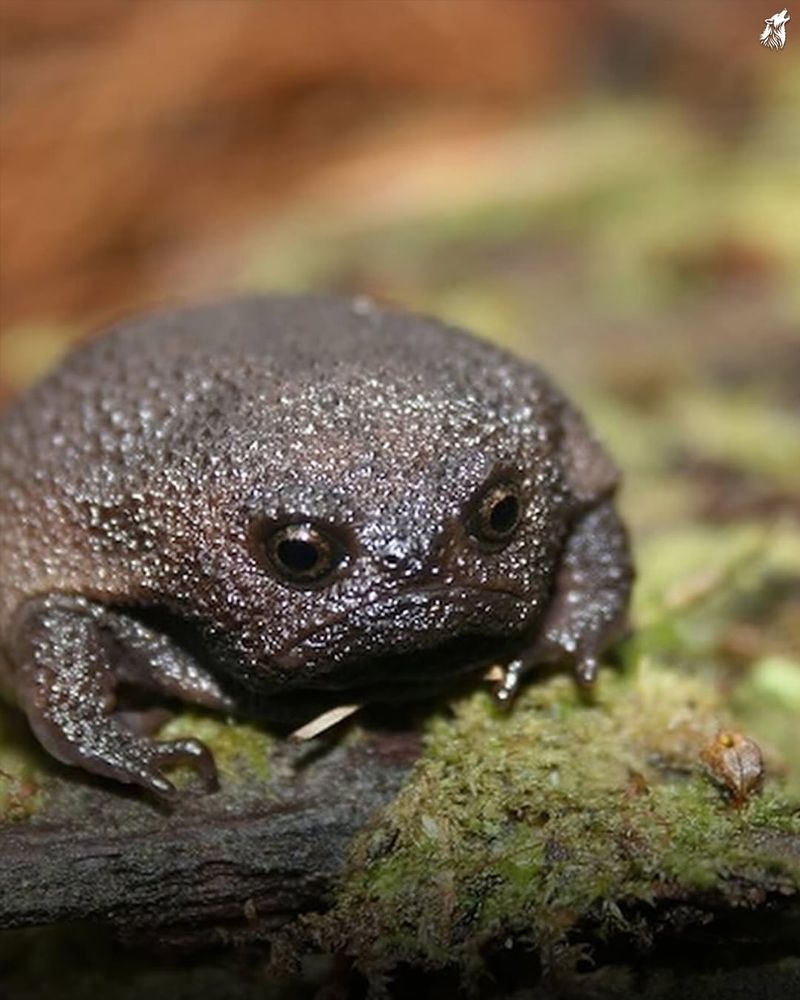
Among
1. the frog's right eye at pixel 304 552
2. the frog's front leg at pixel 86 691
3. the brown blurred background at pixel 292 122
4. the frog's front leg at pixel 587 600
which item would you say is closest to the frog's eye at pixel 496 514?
the frog's right eye at pixel 304 552

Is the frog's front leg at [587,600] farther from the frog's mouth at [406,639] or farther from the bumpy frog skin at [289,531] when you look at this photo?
the frog's mouth at [406,639]

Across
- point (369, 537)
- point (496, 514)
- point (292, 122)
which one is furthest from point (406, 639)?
point (292, 122)

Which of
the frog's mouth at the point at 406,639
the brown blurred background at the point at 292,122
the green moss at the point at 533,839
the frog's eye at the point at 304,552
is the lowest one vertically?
the green moss at the point at 533,839

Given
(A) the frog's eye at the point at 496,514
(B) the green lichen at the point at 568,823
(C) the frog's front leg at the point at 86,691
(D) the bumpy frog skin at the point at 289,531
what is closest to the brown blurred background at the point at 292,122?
(D) the bumpy frog skin at the point at 289,531

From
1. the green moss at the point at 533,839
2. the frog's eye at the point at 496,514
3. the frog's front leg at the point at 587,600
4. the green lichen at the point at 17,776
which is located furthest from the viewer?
the frog's front leg at the point at 587,600

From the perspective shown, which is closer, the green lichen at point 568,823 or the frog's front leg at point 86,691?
the green lichen at point 568,823

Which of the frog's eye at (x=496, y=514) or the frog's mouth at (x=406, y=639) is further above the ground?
the frog's eye at (x=496, y=514)

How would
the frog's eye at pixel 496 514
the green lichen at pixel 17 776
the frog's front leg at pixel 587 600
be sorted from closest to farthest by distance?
1. the frog's eye at pixel 496 514
2. the green lichen at pixel 17 776
3. the frog's front leg at pixel 587 600
